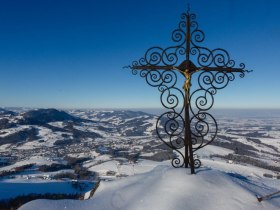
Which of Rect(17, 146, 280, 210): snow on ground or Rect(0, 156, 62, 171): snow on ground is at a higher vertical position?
Rect(17, 146, 280, 210): snow on ground

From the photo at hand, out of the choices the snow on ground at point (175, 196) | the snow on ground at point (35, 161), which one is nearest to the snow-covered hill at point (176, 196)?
the snow on ground at point (175, 196)

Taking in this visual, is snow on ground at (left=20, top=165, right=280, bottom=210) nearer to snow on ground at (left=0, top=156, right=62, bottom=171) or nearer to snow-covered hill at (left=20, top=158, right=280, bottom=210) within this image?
snow-covered hill at (left=20, top=158, right=280, bottom=210)

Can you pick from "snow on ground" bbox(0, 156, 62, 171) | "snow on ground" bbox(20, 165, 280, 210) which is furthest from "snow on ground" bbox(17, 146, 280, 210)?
"snow on ground" bbox(0, 156, 62, 171)

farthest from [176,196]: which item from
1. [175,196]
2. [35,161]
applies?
[35,161]

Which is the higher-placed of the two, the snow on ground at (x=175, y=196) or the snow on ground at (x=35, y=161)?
the snow on ground at (x=175, y=196)

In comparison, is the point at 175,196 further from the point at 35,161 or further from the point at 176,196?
the point at 35,161

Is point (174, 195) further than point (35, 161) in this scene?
No

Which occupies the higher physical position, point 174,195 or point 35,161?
point 174,195

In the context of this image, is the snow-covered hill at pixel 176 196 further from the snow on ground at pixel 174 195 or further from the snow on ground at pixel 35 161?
the snow on ground at pixel 35 161
